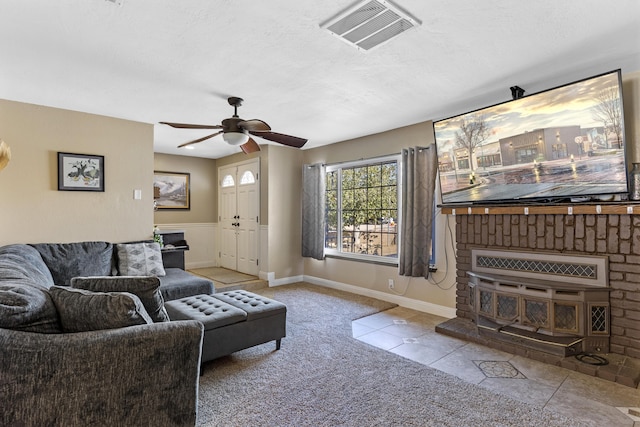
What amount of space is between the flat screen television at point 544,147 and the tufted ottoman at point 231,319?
2.33 m

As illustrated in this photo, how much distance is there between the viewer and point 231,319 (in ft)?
8.66

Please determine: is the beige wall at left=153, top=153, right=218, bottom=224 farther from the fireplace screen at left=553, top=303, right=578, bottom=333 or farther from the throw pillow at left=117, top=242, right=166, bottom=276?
the fireplace screen at left=553, top=303, right=578, bottom=333

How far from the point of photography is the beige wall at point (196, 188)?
255 inches

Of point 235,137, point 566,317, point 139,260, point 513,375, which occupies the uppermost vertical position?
point 235,137

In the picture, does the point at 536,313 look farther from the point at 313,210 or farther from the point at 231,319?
the point at 313,210

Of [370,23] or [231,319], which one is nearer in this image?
[370,23]

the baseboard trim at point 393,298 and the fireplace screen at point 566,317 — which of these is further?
the baseboard trim at point 393,298

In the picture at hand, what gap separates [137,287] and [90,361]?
24.1 inches

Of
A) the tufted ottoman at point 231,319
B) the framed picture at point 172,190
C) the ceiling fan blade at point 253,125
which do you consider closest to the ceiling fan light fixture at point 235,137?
the ceiling fan blade at point 253,125

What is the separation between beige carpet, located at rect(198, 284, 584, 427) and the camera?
201 cm

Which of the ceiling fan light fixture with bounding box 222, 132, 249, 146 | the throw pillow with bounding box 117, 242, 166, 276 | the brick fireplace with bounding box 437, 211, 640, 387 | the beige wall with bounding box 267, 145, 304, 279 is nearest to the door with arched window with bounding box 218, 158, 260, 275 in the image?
the beige wall with bounding box 267, 145, 304, 279

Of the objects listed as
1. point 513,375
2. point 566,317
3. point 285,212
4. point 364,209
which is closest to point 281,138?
point 364,209

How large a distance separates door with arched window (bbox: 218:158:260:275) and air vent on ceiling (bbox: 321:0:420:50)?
3.80m

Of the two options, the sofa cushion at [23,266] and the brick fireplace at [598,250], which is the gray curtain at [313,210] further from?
the sofa cushion at [23,266]
